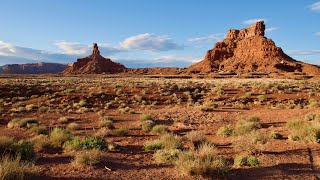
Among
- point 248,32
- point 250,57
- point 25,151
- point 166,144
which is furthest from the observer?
point 248,32

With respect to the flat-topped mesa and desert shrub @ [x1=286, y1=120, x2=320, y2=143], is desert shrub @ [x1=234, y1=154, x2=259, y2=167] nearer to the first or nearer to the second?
desert shrub @ [x1=286, y1=120, x2=320, y2=143]

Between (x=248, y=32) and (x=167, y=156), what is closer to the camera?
(x=167, y=156)

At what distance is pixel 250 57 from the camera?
139000mm

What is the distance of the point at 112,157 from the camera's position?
948 cm

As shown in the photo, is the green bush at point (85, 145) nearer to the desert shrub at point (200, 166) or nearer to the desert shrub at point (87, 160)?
Answer: the desert shrub at point (87, 160)

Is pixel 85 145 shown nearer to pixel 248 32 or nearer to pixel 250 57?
pixel 250 57

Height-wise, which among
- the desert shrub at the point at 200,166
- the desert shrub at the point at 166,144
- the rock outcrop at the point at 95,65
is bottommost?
the desert shrub at the point at 166,144

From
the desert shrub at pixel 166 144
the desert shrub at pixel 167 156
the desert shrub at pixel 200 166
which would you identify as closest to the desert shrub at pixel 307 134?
the desert shrub at pixel 166 144

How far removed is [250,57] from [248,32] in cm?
3048

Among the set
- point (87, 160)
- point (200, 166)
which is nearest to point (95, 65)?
point (87, 160)

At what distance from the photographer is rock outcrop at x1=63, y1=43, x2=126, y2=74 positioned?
6516 inches

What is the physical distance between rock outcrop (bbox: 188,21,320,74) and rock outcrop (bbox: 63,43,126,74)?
4648 cm

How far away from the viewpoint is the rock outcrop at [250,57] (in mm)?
121250

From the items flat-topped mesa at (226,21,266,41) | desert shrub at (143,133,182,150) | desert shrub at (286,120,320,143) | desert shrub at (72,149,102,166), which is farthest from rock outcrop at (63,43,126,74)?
desert shrub at (72,149,102,166)
